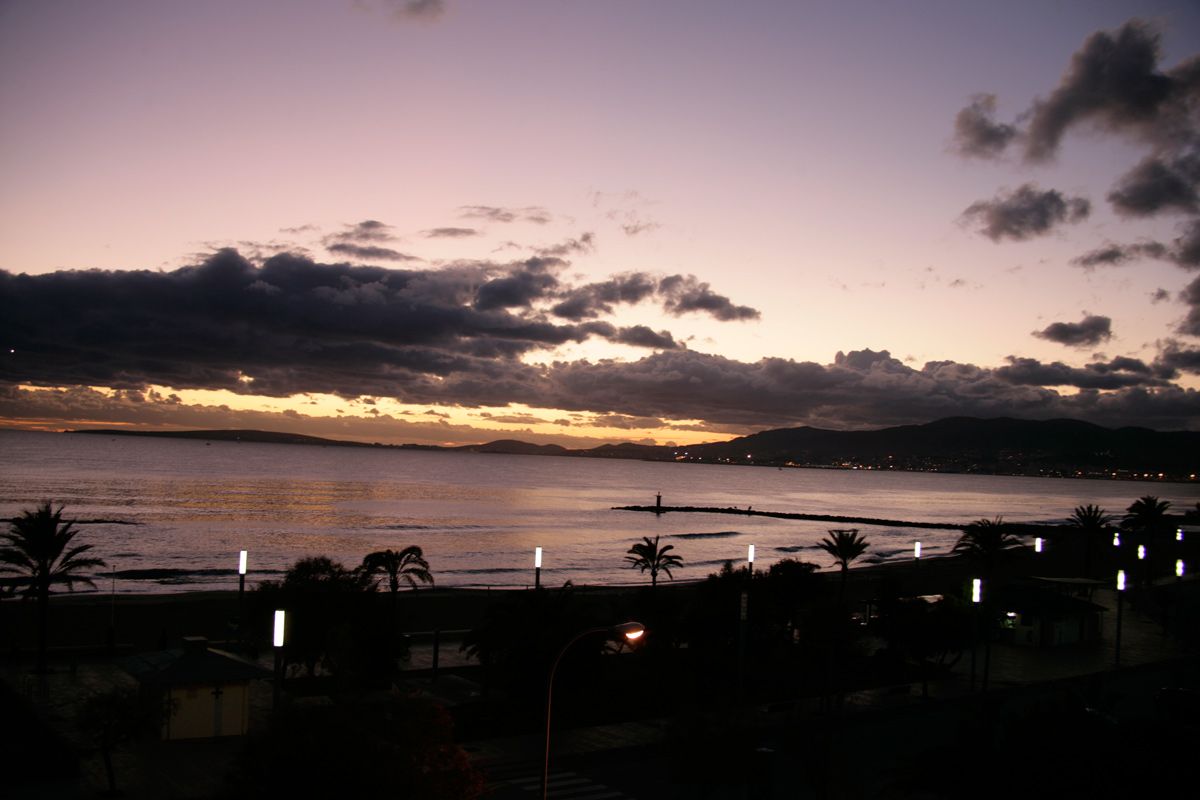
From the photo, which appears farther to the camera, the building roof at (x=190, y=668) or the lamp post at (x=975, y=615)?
the lamp post at (x=975, y=615)

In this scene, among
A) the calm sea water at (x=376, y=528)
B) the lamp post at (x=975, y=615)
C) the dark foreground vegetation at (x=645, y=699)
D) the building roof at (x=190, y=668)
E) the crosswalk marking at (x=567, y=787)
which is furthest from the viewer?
the calm sea water at (x=376, y=528)

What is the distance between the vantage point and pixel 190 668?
84.9ft

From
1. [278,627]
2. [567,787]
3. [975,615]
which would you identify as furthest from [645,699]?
[975,615]

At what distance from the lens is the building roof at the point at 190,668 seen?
25359mm

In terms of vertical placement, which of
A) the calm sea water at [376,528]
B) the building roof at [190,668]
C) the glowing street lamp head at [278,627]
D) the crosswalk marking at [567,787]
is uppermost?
the glowing street lamp head at [278,627]

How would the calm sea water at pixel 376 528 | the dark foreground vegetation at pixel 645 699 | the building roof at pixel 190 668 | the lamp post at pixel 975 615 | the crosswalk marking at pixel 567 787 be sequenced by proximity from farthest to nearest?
the calm sea water at pixel 376 528 < the lamp post at pixel 975 615 < the building roof at pixel 190 668 < the crosswalk marking at pixel 567 787 < the dark foreground vegetation at pixel 645 699

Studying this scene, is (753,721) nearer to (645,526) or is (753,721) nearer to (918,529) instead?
(645,526)

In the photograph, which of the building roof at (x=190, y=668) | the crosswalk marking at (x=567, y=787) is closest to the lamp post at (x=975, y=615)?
the crosswalk marking at (x=567, y=787)

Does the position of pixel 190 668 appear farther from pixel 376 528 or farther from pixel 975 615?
pixel 376 528

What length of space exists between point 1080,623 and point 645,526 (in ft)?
310

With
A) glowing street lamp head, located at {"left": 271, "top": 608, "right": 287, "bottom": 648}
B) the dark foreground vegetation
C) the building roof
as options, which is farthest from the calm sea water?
glowing street lamp head, located at {"left": 271, "top": 608, "right": 287, "bottom": 648}

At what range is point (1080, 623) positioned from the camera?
4631 cm

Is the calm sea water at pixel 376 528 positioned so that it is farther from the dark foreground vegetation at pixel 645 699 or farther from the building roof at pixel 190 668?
the building roof at pixel 190 668

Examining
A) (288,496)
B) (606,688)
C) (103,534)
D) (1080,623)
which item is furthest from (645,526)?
(606,688)
